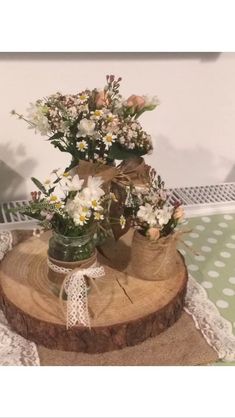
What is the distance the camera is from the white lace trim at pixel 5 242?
60.6 inches

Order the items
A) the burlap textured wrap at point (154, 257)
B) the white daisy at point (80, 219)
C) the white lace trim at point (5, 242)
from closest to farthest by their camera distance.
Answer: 1. the white daisy at point (80, 219)
2. the burlap textured wrap at point (154, 257)
3. the white lace trim at point (5, 242)

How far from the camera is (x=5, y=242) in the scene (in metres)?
1.57

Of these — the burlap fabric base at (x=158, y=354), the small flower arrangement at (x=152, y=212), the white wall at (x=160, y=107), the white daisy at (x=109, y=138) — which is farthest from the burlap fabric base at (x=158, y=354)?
the white wall at (x=160, y=107)

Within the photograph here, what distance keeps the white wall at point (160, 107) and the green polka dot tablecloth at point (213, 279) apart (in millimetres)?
312

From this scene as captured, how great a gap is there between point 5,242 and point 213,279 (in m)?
0.64

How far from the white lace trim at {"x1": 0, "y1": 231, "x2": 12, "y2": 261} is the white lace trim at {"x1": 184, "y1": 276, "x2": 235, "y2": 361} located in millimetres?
552

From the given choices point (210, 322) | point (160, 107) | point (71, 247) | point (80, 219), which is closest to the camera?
point (80, 219)

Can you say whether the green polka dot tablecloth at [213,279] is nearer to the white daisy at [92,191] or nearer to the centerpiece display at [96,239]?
the centerpiece display at [96,239]

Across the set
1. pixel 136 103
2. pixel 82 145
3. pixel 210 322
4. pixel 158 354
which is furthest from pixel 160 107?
pixel 158 354

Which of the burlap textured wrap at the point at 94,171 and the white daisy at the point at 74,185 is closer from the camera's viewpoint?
the white daisy at the point at 74,185

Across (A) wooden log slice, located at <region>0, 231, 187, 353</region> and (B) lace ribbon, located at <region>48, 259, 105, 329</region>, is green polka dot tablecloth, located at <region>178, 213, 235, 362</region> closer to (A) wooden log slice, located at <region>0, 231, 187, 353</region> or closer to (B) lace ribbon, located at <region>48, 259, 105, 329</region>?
(A) wooden log slice, located at <region>0, 231, 187, 353</region>

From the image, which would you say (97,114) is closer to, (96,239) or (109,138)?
(109,138)

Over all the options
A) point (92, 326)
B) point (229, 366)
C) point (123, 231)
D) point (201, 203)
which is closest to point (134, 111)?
point (123, 231)

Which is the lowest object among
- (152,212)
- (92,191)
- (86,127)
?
(152,212)
